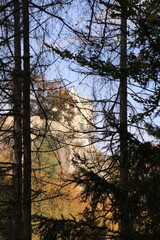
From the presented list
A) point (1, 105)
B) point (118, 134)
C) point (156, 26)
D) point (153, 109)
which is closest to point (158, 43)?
point (156, 26)

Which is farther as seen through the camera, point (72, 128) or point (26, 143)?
point (72, 128)

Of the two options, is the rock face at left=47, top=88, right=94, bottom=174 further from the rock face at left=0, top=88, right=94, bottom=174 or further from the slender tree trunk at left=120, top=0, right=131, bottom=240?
the slender tree trunk at left=120, top=0, right=131, bottom=240

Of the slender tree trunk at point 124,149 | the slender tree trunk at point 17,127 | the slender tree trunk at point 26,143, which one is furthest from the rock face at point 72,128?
the slender tree trunk at point 124,149

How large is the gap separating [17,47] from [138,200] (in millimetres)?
4352

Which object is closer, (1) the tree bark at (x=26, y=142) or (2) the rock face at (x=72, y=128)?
(1) the tree bark at (x=26, y=142)

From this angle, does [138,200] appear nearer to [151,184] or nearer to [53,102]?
[151,184]

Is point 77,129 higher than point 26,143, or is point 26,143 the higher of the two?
point 77,129

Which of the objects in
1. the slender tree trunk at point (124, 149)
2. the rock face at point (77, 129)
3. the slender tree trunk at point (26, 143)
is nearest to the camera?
the slender tree trunk at point (26, 143)

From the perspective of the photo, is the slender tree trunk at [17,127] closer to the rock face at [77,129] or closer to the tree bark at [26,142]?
the tree bark at [26,142]

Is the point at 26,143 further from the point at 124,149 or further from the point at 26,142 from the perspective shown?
the point at 124,149

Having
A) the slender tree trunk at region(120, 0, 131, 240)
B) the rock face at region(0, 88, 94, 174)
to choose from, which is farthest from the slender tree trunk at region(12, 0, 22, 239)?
the slender tree trunk at region(120, 0, 131, 240)

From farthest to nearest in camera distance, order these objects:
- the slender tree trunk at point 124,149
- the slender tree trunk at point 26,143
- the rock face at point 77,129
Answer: the rock face at point 77,129 → the slender tree trunk at point 124,149 → the slender tree trunk at point 26,143

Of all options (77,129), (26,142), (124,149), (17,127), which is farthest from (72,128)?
(26,142)

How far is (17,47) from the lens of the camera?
27.3ft
